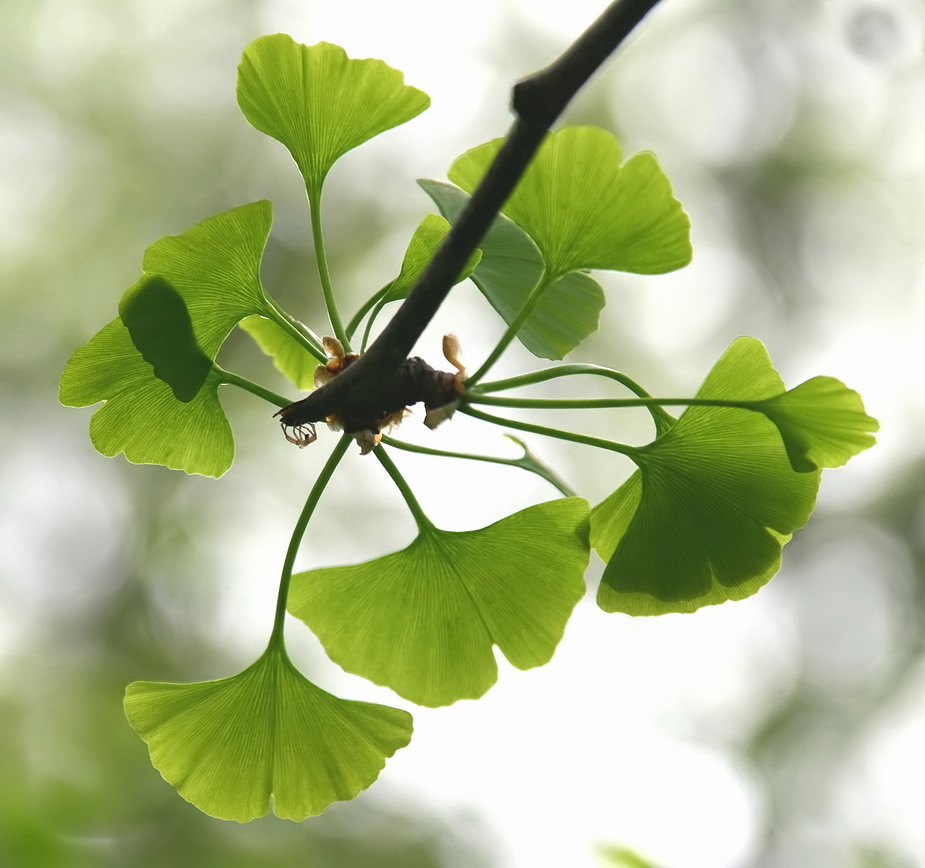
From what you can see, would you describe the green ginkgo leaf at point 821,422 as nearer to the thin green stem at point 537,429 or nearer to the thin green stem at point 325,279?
the thin green stem at point 537,429

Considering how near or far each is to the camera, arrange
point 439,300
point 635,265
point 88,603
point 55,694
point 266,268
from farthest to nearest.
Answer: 1. point 266,268
2. point 88,603
3. point 55,694
4. point 635,265
5. point 439,300

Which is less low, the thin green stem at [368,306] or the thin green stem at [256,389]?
the thin green stem at [368,306]

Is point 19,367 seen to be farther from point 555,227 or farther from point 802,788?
point 802,788

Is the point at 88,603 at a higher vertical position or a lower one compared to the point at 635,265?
lower

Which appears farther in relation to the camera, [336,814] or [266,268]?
[266,268]

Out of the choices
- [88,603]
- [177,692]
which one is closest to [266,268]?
[88,603]

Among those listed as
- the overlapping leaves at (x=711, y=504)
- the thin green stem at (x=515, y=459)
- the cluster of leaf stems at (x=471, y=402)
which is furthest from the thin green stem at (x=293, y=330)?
the overlapping leaves at (x=711, y=504)
